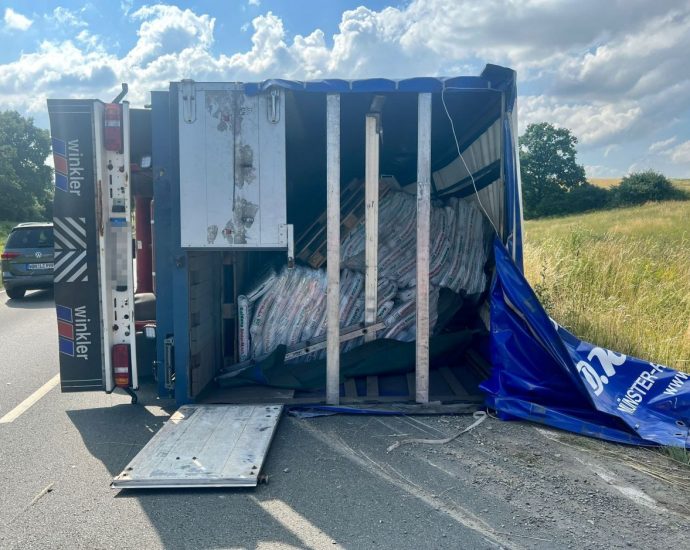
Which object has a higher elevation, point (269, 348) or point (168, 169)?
point (168, 169)

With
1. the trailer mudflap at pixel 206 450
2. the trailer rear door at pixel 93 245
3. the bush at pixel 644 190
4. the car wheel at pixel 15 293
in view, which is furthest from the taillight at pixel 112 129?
the bush at pixel 644 190

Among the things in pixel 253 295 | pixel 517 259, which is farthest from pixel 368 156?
pixel 253 295

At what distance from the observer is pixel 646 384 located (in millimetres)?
4836

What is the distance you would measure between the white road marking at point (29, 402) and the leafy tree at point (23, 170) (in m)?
48.3

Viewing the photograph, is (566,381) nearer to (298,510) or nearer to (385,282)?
(385,282)

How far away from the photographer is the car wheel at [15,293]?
1272 cm

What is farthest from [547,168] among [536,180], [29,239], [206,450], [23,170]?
[206,450]

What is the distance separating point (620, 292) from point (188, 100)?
22.2 feet

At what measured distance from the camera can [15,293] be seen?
42.2ft

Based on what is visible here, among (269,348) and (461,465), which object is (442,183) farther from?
(461,465)

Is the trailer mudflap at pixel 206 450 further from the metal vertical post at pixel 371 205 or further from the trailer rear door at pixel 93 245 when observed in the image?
the metal vertical post at pixel 371 205

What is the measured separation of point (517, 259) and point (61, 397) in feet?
16.0

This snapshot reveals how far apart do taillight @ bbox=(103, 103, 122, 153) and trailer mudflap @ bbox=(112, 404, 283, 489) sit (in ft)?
8.23

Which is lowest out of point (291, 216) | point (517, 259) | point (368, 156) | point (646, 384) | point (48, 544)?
point (48, 544)
